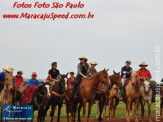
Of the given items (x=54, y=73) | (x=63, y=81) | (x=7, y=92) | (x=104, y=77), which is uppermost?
(x=54, y=73)

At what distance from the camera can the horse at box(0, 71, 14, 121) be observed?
17.9 metres

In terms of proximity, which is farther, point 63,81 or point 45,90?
point 63,81

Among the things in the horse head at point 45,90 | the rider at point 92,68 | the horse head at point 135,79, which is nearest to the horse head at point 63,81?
the horse head at point 45,90

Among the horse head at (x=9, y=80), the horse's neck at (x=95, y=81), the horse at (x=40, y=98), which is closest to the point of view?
the horse head at (x=9, y=80)

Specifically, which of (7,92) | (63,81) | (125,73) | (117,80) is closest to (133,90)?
(117,80)

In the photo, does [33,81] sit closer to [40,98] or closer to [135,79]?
[40,98]

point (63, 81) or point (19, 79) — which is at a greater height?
point (19, 79)

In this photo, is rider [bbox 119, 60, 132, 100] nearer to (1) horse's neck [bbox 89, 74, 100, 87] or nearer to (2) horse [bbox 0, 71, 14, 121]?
(1) horse's neck [bbox 89, 74, 100, 87]

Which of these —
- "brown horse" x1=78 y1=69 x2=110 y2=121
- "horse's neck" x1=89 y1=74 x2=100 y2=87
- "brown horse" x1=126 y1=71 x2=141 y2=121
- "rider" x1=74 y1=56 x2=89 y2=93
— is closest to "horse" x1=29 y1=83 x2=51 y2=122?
"brown horse" x1=78 y1=69 x2=110 y2=121

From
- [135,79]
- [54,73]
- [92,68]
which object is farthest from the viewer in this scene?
[92,68]

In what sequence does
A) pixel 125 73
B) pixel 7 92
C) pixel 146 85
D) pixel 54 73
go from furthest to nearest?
1. pixel 125 73
2. pixel 146 85
3. pixel 54 73
4. pixel 7 92

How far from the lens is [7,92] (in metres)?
18.3

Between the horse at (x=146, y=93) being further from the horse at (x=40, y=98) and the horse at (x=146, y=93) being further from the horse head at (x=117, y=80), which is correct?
the horse at (x=40, y=98)

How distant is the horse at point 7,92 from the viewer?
17906 mm
